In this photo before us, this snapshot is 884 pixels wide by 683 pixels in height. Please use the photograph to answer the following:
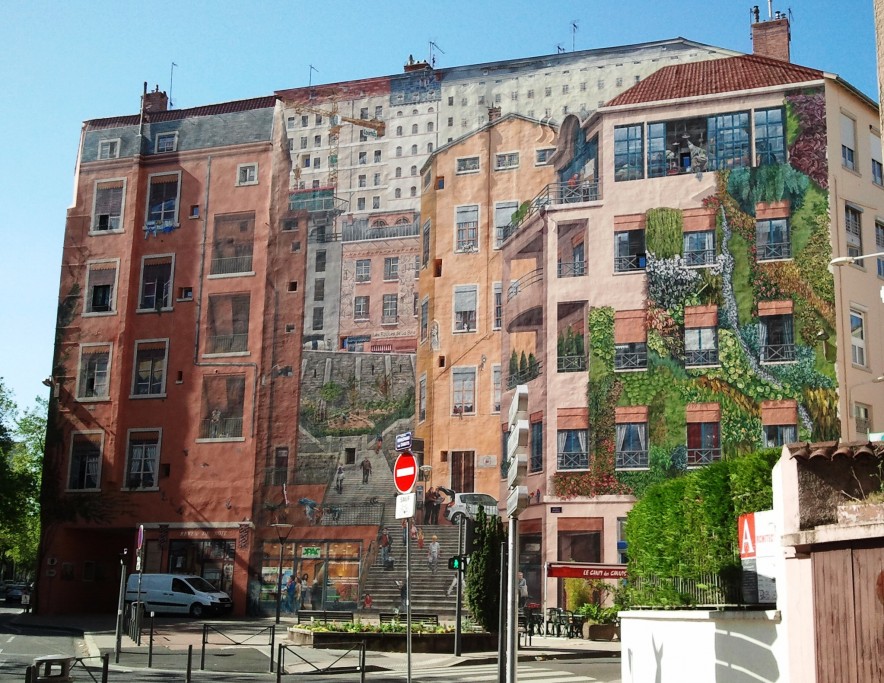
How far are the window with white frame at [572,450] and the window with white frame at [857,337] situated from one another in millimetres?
8804

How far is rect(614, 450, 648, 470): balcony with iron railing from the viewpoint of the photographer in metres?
35.3

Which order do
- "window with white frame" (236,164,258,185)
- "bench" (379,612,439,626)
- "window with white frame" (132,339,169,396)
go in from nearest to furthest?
"bench" (379,612,439,626)
"window with white frame" (132,339,169,396)
"window with white frame" (236,164,258,185)

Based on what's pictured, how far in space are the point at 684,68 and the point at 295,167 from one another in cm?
1472

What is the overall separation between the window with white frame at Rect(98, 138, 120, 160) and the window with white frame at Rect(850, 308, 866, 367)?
2834cm

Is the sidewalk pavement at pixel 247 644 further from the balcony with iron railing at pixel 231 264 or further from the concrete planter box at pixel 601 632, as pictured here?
the balcony with iron railing at pixel 231 264

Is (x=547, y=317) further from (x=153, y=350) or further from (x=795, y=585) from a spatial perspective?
(x=795, y=585)

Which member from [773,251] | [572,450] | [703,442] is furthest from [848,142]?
[572,450]

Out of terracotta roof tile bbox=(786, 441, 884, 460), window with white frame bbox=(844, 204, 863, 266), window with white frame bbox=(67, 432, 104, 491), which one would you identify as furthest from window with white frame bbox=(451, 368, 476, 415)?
terracotta roof tile bbox=(786, 441, 884, 460)

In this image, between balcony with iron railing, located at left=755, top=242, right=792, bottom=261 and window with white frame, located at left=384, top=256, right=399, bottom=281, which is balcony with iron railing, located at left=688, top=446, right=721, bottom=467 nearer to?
balcony with iron railing, located at left=755, top=242, right=792, bottom=261

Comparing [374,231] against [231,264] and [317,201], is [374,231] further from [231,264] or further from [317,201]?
[231,264]

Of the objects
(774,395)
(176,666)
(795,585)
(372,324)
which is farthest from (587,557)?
(795,585)

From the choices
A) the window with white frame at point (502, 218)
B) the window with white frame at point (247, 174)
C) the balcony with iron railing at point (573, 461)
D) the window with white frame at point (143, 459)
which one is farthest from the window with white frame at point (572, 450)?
the window with white frame at point (247, 174)

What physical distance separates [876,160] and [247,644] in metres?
25.8

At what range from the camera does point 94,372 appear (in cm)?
4328
